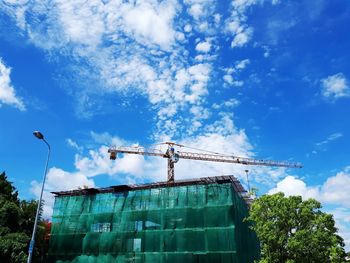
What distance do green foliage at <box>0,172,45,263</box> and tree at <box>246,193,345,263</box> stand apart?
1001 inches

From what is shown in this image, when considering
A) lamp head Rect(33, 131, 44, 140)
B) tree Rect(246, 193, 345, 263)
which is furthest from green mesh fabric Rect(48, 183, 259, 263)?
lamp head Rect(33, 131, 44, 140)

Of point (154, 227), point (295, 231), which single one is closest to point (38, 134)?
point (154, 227)

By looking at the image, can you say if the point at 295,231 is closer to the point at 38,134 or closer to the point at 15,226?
the point at 38,134

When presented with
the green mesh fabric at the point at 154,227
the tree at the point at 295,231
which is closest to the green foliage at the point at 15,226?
the green mesh fabric at the point at 154,227

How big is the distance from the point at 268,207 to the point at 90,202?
2186 cm

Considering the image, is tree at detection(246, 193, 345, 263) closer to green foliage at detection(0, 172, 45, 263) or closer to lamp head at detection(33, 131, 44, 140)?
lamp head at detection(33, 131, 44, 140)

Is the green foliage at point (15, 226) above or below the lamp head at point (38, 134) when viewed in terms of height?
below

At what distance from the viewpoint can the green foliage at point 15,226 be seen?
3269 cm

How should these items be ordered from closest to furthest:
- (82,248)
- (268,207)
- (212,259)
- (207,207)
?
(268,207)
(212,259)
(207,207)
(82,248)

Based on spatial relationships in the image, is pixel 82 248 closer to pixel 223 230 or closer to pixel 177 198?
pixel 177 198

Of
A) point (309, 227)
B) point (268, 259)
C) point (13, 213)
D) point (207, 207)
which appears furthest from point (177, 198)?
point (13, 213)

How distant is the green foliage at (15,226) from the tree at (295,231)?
25430 mm

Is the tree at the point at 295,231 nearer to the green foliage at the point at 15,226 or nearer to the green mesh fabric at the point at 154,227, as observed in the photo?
the green mesh fabric at the point at 154,227

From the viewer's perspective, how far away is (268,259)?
2498cm
